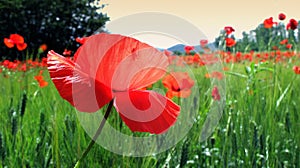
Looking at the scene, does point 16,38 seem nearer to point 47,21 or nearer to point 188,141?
point 188,141

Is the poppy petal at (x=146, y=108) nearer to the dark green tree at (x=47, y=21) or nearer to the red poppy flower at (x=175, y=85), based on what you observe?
the red poppy flower at (x=175, y=85)

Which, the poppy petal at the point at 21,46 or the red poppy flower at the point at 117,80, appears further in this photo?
the poppy petal at the point at 21,46

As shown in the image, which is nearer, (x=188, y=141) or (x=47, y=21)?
(x=188, y=141)

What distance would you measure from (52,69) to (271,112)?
1025 millimetres

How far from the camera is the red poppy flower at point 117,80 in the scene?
22 cm

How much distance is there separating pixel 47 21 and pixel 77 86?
12.2 m

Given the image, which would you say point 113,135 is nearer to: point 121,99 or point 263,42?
point 121,99

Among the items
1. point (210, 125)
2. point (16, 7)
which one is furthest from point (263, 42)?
point (16, 7)

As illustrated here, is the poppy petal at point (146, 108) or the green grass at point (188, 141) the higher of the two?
the poppy petal at point (146, 108)

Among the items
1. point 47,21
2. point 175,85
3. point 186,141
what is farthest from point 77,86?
point 47,21

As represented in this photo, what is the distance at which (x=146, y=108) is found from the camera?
231 mm

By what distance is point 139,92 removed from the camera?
0.23 m

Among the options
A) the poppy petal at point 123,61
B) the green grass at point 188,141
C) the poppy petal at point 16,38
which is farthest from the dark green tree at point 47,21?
the poppy petal at point 123,61

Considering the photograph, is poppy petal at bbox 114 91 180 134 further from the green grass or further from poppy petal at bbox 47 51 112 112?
the green grass
